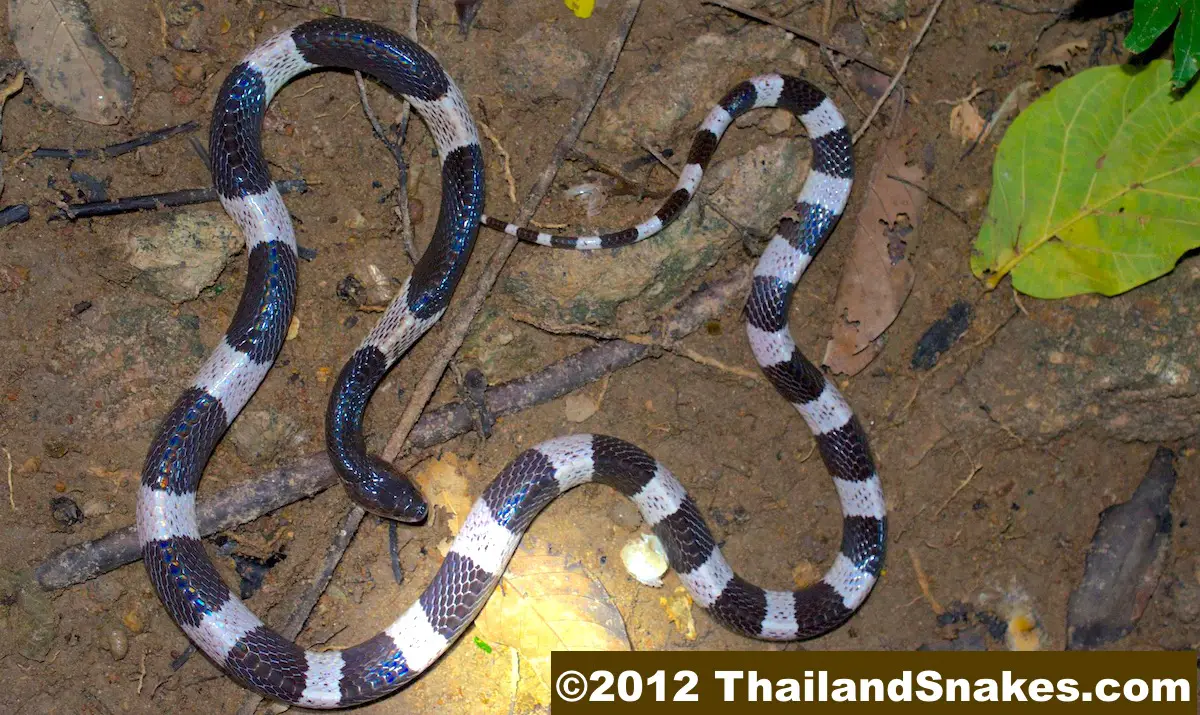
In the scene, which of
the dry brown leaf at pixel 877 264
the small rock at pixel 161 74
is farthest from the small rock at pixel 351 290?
the dry brown leaf at pixel 877 264

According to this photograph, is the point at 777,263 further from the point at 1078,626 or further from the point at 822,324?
the point at 1078,626

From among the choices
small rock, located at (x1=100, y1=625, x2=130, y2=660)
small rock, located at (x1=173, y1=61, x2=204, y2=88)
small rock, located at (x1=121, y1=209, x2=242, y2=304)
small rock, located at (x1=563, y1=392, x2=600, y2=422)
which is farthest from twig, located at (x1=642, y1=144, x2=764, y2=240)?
small rock, located at (x1=100, y1=625, x2=130, y2=660)

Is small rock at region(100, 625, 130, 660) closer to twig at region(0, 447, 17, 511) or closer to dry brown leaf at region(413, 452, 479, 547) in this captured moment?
twig at region(0, 447, 17, 511)

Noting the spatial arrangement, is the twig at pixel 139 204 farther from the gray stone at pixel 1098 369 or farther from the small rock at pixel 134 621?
the gray stone at pixel 1098 369

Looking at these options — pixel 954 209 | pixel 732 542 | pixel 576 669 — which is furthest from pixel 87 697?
pixel 954 209

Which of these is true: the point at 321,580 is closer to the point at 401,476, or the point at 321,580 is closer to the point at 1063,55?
the point at 401,476
